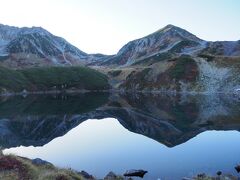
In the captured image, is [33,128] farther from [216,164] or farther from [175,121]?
[216,164]

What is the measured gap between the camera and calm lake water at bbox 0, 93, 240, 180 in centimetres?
4900

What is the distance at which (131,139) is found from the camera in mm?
73375

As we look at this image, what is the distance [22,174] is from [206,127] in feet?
205

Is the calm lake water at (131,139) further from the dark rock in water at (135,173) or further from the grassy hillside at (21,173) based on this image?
the grassy hillside at (21,173)

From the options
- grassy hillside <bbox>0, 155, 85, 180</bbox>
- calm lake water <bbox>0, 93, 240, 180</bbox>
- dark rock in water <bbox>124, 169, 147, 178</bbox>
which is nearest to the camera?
grassy hillside <bbox>0, 155, 85, 180</bbox>

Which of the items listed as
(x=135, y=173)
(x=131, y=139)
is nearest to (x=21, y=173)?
(x=135, y=173)

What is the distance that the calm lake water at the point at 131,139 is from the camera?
4900 cm

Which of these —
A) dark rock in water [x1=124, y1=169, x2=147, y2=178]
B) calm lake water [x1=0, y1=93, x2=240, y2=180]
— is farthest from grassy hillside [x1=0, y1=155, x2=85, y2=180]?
calm lake water [x1=0, y1=93, x2=240, y2=180]

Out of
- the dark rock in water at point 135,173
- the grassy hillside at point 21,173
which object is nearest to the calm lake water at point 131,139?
the dark rock in water at point 135,173

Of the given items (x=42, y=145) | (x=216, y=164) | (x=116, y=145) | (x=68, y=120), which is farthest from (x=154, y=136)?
(x=68, y=120)

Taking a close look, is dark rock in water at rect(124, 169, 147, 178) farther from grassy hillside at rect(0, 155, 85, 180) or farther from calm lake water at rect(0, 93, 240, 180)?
grassy hillside at rect(0, 155, 85, 180)

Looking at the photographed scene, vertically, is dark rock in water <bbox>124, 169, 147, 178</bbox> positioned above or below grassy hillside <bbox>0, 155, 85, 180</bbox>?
below

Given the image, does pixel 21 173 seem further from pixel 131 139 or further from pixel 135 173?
pixel 131 139

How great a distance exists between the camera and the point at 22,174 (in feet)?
98.3
